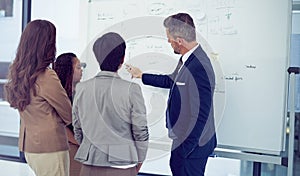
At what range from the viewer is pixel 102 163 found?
1773mm

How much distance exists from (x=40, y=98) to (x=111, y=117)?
1.50 feet

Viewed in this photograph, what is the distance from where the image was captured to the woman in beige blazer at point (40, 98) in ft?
6.26

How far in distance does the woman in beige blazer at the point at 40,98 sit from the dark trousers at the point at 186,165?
0.66m

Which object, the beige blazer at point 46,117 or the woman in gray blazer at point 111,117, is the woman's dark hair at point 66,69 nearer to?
the beige blazer at point 46,117

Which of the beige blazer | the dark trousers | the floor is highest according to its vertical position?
the beige blazer

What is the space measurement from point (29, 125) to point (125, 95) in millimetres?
641

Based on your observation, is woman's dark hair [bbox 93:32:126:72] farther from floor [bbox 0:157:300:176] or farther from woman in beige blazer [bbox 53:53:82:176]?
floor [bbox 0:157:300:176]

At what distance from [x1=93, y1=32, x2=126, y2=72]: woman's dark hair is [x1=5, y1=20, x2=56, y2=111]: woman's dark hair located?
340 millimetres

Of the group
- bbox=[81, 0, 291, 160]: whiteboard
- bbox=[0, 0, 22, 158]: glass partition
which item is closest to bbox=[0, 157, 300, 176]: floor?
bbox=[0, 0, 22, 158]: glass partition

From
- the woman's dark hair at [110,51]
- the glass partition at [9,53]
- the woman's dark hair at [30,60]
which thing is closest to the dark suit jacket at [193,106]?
the woman's dark hair at [110,51]

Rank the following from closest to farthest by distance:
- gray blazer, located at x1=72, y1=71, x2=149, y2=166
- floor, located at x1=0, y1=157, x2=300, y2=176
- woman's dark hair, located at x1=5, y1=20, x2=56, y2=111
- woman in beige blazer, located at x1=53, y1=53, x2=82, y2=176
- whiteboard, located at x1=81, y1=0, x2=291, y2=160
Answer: gray blazer, located at x1=72, y1=71, x2=149, y2=166, woman's dark hair, located at x1=5, y1=20, x2=56, y2=111, woman in beige blazer, located at x1=53, y1=53, x2=82, y2=176, whiteboard, located at x1=81, y1=0, x2=291, y2=160, floor, located at x1=0, y1=157, x2=300, y2=176

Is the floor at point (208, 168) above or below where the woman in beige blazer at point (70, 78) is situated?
below

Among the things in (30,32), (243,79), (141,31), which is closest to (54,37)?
(30,32)

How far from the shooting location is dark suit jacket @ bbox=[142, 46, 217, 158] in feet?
6.41
